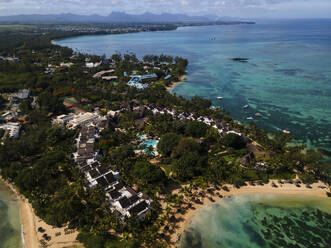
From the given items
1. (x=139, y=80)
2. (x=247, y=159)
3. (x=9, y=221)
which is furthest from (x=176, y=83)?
(x=9, y=221)

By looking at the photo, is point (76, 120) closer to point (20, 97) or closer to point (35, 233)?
point (20, 97)

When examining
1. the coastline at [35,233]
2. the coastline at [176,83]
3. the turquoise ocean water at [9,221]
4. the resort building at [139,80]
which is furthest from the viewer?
the coastline at [176,83]

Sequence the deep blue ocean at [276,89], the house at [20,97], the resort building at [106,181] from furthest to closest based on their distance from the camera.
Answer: the house at [20,97] → the deep blue ocean at [276,89] → the resort building at [106,181]

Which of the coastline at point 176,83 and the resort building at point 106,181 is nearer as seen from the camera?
the resort building at point 106,181

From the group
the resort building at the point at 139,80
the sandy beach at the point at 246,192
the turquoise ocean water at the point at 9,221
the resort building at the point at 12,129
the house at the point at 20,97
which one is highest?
the resort building at the point at 139,80

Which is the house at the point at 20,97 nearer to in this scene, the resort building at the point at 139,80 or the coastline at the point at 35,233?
the resort building at the point at 139,80

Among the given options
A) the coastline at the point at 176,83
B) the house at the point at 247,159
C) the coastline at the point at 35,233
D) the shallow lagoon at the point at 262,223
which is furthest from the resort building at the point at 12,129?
the coastline at the point at 176,83

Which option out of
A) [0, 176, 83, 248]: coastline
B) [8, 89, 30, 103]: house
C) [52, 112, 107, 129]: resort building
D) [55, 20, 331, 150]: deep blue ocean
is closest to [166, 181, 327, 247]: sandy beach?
[0, 176, 83, 248]: coastline
